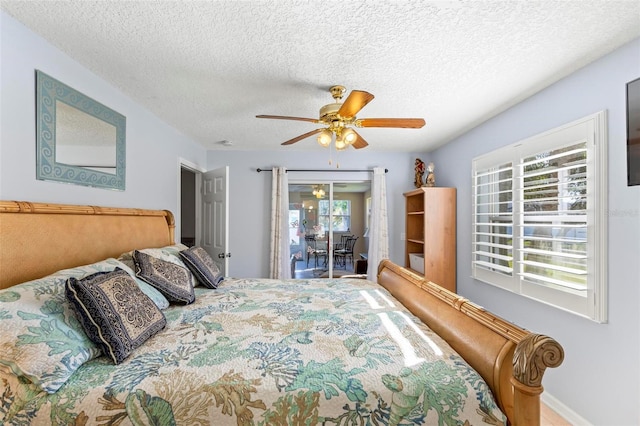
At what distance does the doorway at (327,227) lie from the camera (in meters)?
4.45

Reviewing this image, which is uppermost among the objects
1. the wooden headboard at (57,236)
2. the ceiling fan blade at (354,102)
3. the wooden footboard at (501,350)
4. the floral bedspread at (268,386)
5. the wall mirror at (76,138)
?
the ceiling fan blade at (354,102)

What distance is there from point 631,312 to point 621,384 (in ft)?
1.49

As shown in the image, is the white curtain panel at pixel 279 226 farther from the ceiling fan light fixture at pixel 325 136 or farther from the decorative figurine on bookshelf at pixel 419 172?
the ceiling fan light fixture at pixel 325 136

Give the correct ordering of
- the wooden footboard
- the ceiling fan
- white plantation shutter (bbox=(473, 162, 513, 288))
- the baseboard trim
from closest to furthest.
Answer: the wooden footboard < the baseboard trim < the ceiling fan < white plantation shutter (bbox=(473, 162, 513, 288))

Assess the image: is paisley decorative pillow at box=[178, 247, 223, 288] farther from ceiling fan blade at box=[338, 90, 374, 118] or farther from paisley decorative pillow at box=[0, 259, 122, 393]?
ceiling fan blade at box=[338, 90, 374, 118]

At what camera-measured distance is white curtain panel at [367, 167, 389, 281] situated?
421cm

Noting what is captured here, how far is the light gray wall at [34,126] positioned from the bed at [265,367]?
0.16 m

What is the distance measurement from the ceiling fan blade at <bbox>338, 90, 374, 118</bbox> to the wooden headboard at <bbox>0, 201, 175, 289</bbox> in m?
1.91

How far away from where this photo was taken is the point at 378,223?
4.24 metres

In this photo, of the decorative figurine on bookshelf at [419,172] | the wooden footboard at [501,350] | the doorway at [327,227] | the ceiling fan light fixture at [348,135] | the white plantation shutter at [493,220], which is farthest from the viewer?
the doorway at [327,227]

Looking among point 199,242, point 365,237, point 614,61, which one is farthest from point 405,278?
point 199,242

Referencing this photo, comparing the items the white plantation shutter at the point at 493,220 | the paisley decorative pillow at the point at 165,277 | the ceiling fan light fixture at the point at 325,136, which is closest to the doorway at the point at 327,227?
the white plantation shutter at the point at 493,220

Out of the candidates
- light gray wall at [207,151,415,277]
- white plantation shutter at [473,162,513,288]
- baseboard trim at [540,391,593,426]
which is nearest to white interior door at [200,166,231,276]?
light gray wall at [207,151,415,277]

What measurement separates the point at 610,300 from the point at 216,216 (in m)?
3.80
